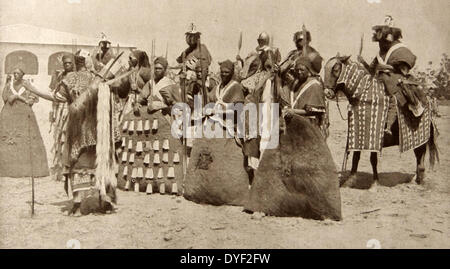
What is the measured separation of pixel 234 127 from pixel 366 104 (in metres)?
1.73

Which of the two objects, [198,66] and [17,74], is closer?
[198,66]

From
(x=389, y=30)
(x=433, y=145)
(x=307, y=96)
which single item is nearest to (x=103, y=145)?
(x=307, y=96)

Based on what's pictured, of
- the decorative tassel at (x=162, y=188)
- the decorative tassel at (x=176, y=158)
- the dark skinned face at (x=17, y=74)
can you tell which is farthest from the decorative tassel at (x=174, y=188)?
the dark skinned face at (x=17, y=74)

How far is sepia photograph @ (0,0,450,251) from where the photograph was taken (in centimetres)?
704

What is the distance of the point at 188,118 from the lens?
8.03 m

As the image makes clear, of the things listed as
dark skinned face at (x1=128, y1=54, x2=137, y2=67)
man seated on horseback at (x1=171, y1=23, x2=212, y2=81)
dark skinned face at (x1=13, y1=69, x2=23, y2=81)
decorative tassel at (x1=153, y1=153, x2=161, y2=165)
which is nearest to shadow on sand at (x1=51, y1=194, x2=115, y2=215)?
decorative tassel at (x1=153, y1=153, x2=161, y2=165)

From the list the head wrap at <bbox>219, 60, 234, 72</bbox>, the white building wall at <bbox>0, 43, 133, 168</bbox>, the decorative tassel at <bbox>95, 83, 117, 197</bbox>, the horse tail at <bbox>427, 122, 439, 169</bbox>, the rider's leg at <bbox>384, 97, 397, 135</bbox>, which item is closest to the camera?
the decorative tassel at <bbox>95, 83, 117, 197</bbox>

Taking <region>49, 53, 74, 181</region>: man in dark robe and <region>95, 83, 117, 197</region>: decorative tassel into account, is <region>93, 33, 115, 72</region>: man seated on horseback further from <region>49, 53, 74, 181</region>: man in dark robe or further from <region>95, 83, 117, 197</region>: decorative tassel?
<region>95, 83, 117, 197</region>: decorative tassel

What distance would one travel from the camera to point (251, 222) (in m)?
7.07

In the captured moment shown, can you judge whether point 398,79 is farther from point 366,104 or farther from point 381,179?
point 381,179

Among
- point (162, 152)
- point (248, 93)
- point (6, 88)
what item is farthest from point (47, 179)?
point (248, 93)

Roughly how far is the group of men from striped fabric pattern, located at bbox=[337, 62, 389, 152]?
17cm

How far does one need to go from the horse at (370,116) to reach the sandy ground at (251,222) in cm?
25

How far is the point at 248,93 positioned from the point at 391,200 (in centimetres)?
229
